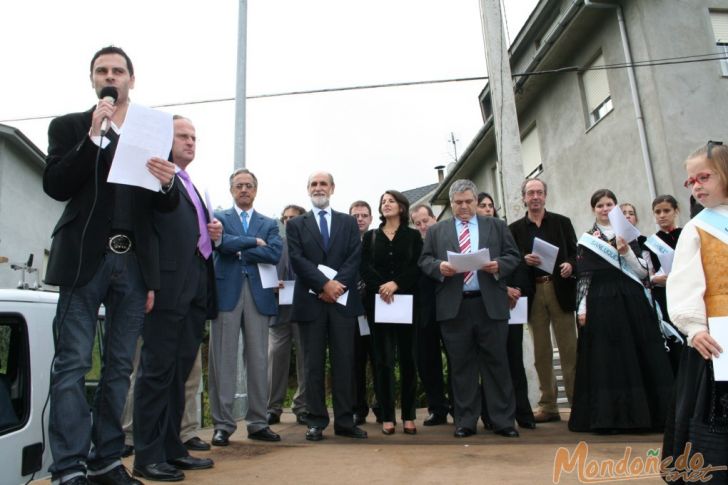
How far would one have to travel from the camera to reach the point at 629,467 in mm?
3104

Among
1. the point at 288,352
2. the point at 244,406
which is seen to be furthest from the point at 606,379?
the point at 244,406

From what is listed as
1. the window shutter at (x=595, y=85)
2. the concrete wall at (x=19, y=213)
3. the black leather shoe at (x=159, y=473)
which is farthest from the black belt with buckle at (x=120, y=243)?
the concrete wall at (x=19, y=213)

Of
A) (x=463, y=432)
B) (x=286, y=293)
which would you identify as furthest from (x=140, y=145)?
(x=463, y=432)

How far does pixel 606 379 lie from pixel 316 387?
228 cm

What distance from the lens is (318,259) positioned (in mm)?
4660

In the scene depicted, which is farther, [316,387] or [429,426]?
[429,426]

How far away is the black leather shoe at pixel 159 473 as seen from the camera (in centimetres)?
283

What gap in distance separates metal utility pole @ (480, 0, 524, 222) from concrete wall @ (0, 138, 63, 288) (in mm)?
13122

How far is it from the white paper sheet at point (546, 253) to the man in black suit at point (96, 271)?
3342mm

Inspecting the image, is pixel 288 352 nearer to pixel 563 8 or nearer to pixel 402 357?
pixel 402 357

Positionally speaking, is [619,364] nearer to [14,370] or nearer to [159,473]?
[159,473]

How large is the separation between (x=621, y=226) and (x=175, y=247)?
3240mm

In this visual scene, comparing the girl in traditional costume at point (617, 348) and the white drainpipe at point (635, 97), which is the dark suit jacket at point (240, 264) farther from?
the white drainpipe at point (635, 97)

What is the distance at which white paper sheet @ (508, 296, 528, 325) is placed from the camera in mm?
4871
